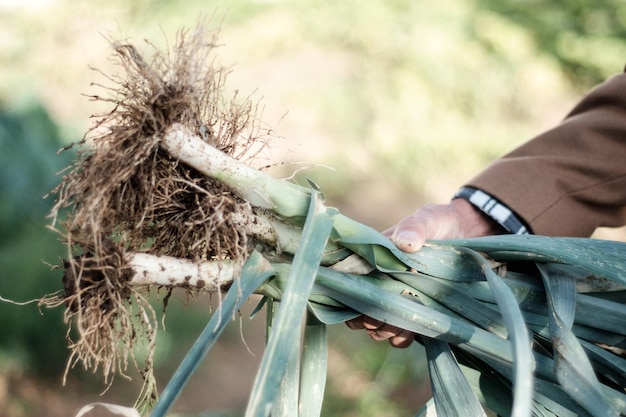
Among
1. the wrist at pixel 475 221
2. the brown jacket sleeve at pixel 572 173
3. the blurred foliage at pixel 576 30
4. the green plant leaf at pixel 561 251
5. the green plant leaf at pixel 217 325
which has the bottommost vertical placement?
the green plant leaf at pixel 217 325

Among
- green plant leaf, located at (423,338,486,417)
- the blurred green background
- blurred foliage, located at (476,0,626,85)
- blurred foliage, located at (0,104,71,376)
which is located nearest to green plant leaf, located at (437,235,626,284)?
green plant leaf, located at (423,338,486,417)

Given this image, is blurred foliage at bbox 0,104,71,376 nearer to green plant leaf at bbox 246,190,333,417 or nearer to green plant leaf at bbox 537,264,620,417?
green plant leaf at bbox 246,190,333,417

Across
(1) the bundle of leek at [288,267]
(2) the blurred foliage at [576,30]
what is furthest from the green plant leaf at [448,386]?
(2) the blurred foliage at [576,30]

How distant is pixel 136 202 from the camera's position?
1.11 m

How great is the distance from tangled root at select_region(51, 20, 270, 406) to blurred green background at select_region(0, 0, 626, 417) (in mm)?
1684

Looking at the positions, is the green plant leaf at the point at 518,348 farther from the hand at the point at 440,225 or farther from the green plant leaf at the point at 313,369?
the green plant leaf at the point at 313,369

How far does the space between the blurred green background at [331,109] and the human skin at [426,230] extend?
142 cm

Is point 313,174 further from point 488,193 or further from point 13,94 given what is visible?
point 488,193

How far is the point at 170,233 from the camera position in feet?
3.86

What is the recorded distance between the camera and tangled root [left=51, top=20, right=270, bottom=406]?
105cm

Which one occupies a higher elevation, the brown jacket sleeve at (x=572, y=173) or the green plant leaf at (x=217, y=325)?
the brown jacket sleeve at (x=572, y=173)

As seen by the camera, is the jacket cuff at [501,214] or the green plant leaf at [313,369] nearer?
the green plant leaf at [313,369]

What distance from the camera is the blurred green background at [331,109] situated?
9.50 ft

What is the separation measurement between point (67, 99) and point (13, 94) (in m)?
0.88
